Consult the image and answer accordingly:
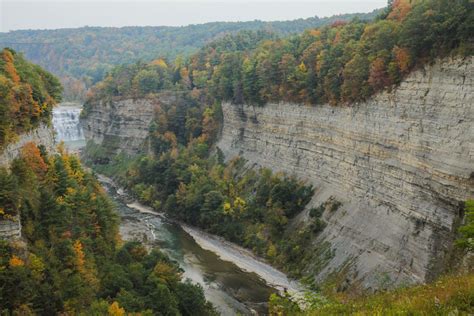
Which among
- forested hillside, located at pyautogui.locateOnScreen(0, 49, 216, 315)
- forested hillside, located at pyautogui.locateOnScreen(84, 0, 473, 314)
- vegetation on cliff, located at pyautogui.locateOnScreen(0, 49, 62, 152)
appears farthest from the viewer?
forested hillside, located at pyautogui.locateOnScreen(84, 0, 473, 314)

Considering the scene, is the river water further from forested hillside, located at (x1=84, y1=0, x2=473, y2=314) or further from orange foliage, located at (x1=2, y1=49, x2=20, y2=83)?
orange foliage, located at (x1=2, y1=49, x2=20, y2=83)

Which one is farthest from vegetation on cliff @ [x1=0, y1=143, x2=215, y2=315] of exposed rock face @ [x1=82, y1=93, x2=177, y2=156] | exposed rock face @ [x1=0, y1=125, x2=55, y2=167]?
exposed rock face @ [x1=82, y1=93, x2=177, y2=156]

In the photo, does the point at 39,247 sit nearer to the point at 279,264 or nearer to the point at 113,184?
the point at 279,264

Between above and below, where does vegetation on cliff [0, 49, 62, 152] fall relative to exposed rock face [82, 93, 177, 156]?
above

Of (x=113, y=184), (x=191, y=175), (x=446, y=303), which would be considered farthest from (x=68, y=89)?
(x=446, y=303)

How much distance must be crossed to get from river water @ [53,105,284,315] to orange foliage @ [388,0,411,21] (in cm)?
2473

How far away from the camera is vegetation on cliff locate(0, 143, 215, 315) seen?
89.6ft

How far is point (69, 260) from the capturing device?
3130cm

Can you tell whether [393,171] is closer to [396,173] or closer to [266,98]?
[396,173]

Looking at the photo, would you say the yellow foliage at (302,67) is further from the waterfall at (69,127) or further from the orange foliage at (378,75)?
the waterfall at (69,127)

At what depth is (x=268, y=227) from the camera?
2226 inches

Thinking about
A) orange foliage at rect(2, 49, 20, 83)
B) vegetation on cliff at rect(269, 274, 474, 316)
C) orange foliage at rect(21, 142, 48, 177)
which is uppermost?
orange foliage at rect(2, 49, 20, 83)

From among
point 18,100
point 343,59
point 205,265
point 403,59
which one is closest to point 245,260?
point 205,265

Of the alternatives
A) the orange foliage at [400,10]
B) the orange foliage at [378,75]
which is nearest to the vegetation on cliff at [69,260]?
the orange foliage at [378,75]
